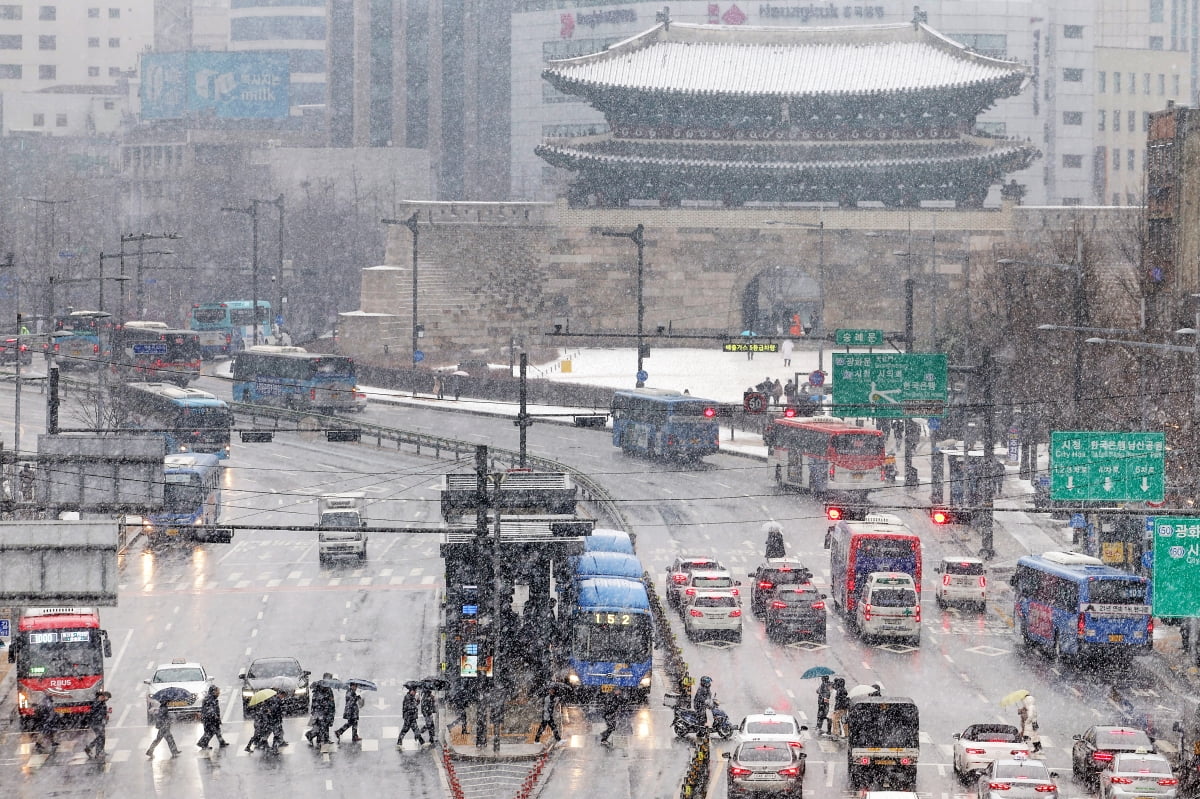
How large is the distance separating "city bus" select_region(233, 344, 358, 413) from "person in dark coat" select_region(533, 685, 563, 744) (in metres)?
39.5

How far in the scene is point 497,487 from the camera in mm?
35531

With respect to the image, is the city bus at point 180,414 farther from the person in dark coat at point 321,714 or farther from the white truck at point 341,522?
the person in dark coat at point 321,714

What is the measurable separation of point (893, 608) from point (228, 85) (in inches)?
4541

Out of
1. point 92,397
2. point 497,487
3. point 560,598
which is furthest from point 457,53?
point 497,487

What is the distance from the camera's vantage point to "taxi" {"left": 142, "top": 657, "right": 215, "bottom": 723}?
3775cm

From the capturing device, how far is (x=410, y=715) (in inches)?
1404

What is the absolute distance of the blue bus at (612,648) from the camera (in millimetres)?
38562

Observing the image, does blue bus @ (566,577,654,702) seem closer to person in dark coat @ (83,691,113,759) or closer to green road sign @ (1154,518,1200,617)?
person in dark coat @ (83,691,113,759)

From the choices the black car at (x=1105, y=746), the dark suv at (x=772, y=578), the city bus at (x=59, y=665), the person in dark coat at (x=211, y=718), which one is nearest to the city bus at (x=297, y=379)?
the dark suv at (x=772, y=578)

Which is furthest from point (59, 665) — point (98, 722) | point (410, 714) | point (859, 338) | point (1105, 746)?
point (859, 338)

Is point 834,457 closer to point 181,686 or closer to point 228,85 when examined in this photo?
point 181,686

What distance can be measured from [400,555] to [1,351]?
39.5 m

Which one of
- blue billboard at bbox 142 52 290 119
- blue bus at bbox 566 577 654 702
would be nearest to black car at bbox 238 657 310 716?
blue bus at bbox 566 577 654 702

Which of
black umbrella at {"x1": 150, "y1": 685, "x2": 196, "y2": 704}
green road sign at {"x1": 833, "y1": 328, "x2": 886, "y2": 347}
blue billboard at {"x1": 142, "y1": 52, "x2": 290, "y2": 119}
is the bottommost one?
black umbrella at {"x1": 150, "y1": 685, "x2": 196, "y2": 704}
